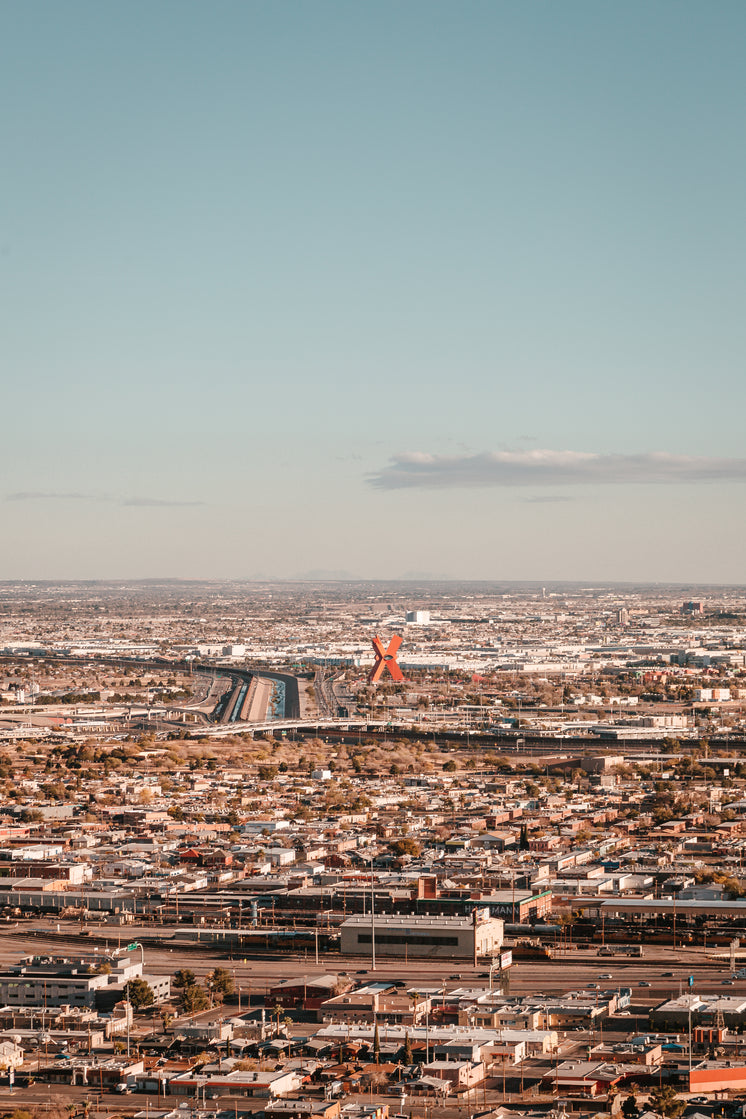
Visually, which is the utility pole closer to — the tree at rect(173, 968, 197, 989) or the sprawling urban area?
the sprawling urban area

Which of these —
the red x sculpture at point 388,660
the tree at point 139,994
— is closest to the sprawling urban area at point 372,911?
the tree at point 139,994

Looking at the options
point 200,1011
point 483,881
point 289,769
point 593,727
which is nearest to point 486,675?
point 593,727

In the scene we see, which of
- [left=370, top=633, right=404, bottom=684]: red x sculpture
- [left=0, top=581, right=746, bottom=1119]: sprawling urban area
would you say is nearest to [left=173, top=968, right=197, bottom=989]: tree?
[left=0, top=581, right=746, bottom=1119]: sprawling urban area

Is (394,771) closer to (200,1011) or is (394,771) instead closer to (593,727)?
(593,727)

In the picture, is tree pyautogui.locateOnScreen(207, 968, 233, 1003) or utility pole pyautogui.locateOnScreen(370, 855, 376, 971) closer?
tree pyautogui.locateOnScreen(207, 968, 233, 1003)

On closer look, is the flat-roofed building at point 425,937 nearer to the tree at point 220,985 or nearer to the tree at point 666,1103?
the tree at point 220,985

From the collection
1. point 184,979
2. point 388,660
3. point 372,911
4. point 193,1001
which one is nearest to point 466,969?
point 372,911
